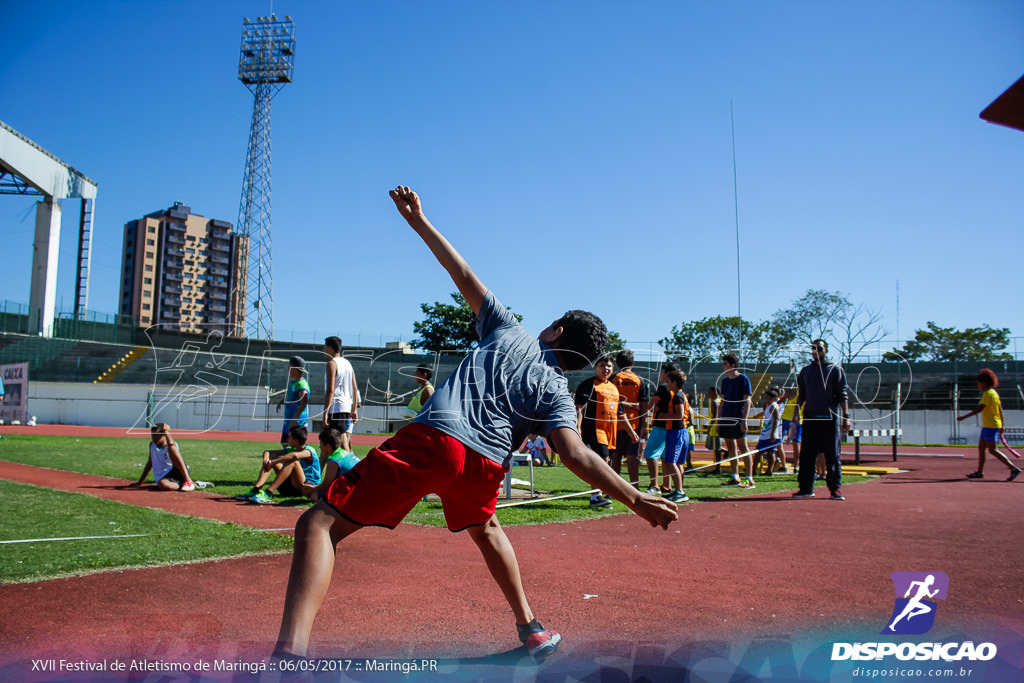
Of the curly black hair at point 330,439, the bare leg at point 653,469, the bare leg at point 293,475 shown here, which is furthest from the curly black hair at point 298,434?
the bare leg at point 653,469

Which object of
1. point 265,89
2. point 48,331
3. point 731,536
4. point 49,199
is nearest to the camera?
point 731,536

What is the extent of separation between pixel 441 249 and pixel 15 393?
19782 mm

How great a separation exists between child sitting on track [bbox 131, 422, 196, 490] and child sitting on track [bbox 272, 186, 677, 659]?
309 inches

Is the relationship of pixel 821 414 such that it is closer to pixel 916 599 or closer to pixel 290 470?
pixel 916 599

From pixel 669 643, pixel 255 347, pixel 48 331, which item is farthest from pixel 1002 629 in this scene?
pixel 255 347

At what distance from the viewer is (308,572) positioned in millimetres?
2447

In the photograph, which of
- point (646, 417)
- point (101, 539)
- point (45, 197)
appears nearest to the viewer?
point (101, 539)

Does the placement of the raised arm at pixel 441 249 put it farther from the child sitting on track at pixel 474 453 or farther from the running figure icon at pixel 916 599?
the running figure icon at pixel 916 599

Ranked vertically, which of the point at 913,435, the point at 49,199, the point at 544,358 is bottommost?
the point at 913,435

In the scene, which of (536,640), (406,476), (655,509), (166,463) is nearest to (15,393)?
(166,463)

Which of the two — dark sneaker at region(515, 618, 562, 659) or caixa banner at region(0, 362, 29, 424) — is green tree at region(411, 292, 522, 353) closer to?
caixa banner at region(0, 362, 29, 424)

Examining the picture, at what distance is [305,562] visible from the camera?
246 cm

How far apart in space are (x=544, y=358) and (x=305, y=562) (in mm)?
1281

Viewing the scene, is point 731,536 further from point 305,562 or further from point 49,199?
point 49,199
